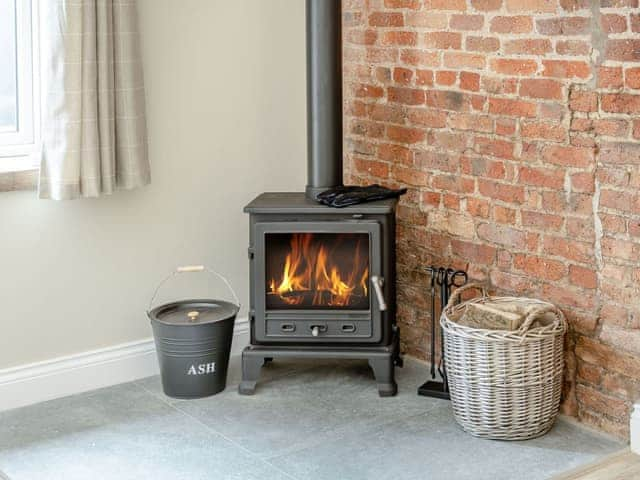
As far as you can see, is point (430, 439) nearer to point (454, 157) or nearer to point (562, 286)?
point (562, 286)

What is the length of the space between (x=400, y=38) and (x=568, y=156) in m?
0.98

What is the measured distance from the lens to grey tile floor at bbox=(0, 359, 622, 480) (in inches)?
131

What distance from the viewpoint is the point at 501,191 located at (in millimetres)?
3854

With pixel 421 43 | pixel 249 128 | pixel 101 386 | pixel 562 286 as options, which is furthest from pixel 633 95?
pixel 101 386

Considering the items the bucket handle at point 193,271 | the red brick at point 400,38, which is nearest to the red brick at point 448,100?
the red brick at point 400,38

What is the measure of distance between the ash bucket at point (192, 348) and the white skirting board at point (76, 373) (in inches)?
9.8

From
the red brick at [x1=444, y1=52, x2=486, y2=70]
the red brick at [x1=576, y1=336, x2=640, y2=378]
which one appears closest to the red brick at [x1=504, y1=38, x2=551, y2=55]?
the red brick at [x1=444, y1=52, x2=486, y2=70]

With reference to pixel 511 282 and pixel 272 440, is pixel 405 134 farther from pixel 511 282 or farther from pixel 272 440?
pixel 272 440

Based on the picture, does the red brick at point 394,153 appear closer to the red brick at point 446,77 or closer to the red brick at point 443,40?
the red brick at point 446,77

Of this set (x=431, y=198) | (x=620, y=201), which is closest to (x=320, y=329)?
(x=431, y=198)

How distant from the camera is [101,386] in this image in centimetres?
410

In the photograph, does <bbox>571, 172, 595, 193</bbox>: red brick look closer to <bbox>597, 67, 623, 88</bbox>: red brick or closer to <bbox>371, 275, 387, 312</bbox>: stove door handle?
<bbox>597, 67, 623, 88</bbox>: red brick

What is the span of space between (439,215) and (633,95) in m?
1.05

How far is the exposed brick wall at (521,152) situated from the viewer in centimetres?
342
